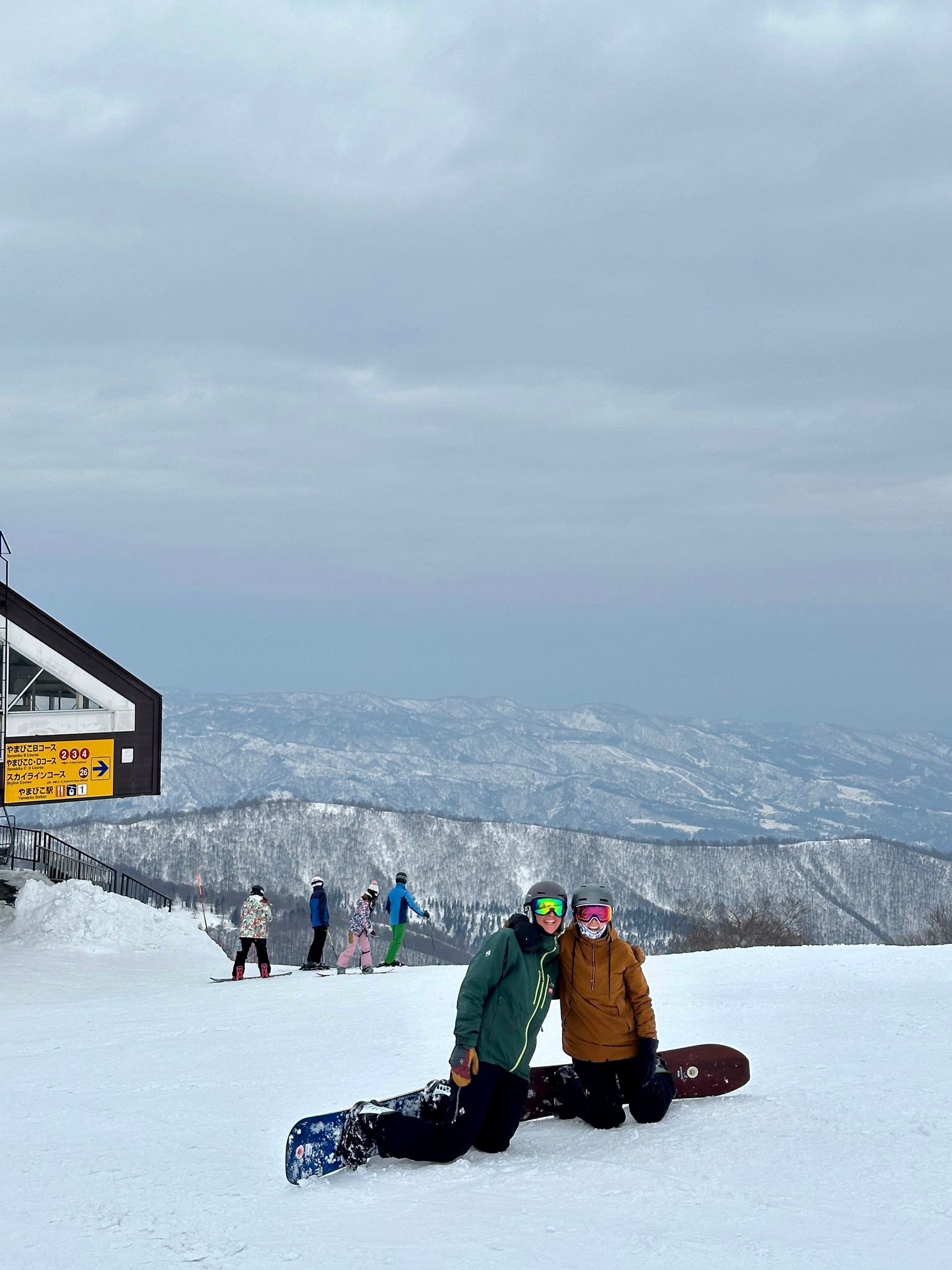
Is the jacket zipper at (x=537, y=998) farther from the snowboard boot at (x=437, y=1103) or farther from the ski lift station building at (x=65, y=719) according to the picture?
the ski lift station building at (x=65, y=719)

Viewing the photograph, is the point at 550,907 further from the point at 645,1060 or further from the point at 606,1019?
the point at 645,1060

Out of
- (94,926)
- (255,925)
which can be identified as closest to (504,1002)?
(255,925)

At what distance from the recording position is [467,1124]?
5.61 metres

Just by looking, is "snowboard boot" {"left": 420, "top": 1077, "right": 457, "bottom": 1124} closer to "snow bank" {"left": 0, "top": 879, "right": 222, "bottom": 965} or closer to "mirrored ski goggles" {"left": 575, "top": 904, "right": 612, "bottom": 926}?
"mirrored ski goggles" {"left": 575, "top": 904, "right": 612, "bottom": 926}

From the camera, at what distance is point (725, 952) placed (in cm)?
1523

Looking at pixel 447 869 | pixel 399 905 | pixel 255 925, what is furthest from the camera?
pixel 447 869

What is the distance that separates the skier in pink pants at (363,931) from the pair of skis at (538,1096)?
9.93 meters

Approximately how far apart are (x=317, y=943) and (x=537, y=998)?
12.4 meters

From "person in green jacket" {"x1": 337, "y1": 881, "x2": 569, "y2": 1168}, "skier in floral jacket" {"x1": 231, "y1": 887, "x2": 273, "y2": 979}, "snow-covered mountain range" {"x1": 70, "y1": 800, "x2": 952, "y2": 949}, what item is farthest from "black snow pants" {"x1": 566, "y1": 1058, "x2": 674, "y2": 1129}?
"snow-covered mountain range" {"x1": 70, "y1": 800, "x2": 952, "y2": 949}

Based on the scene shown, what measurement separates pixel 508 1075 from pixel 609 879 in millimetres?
180469

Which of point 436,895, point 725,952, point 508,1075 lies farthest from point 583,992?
point 436,895

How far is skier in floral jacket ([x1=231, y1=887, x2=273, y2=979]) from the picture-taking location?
1597cm

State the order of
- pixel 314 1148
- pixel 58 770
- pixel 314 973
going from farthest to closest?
pixel 58 770, pixel 314 973, pixel 314 1148

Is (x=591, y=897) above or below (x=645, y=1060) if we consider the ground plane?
above
